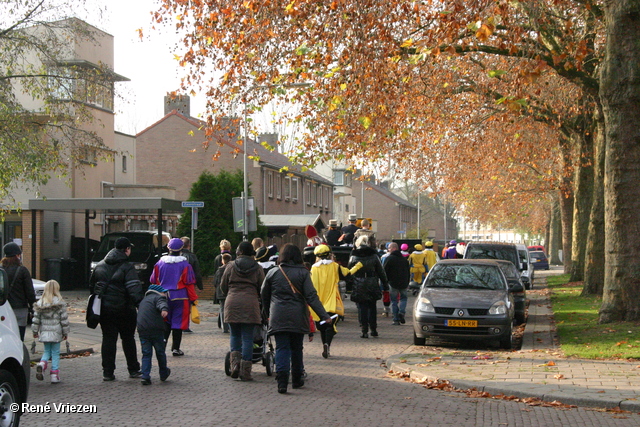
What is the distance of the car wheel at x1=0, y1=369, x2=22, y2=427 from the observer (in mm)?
6098

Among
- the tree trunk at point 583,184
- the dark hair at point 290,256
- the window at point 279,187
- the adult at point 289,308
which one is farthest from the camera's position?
the window at point 279,187

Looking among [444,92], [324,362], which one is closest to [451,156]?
[444,92]

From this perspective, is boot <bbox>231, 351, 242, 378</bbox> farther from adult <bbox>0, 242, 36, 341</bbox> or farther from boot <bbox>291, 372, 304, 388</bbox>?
adult <bbox>0, 242, 36, 341</bbox>

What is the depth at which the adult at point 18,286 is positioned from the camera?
10.2m

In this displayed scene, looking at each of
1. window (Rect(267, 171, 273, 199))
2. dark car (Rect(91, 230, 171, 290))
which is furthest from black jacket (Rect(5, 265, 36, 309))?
window (Rect(267, 171, 273, 199))

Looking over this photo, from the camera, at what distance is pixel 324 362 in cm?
1188

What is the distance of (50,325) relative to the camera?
1011 cm

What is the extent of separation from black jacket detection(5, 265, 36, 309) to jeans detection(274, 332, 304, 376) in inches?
135

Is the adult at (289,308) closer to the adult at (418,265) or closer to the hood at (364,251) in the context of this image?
the hood at (364,251)

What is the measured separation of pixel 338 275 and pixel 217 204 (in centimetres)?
1490

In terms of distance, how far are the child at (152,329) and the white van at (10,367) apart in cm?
303

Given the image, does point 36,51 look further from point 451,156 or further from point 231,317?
point 451,156

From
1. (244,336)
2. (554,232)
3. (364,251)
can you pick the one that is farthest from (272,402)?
(554,232)

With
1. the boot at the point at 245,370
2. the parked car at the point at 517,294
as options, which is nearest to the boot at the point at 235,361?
the boot at the point at 245,370
